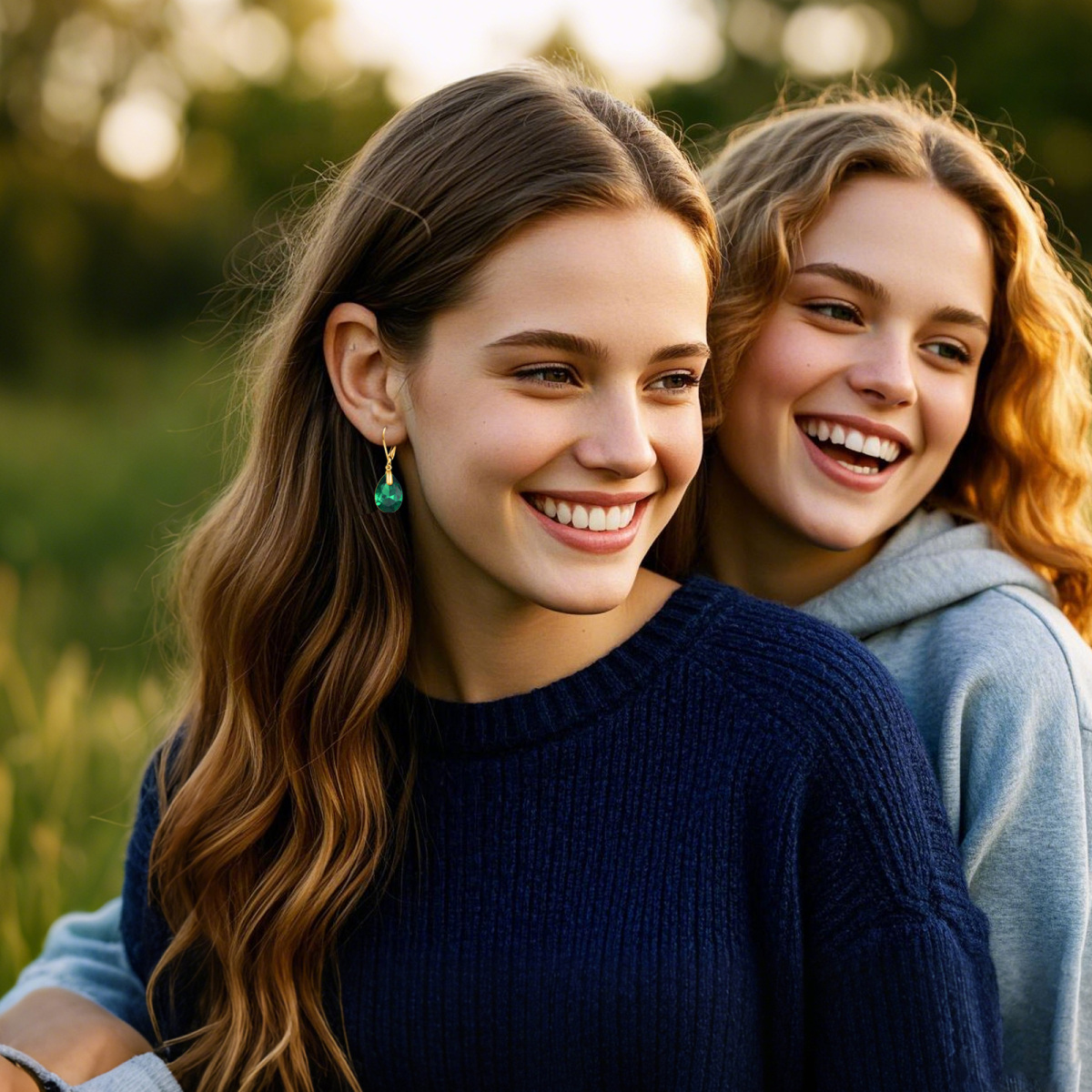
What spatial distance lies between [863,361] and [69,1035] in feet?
5.92

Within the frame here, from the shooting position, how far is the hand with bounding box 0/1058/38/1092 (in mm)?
2139

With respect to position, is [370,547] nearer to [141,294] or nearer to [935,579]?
[935,579]

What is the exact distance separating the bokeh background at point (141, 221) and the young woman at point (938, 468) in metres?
0.39

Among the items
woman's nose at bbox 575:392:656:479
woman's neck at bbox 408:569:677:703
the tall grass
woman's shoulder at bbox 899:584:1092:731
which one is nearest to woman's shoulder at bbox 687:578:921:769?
woman's neck at bbox 408:569:677:703

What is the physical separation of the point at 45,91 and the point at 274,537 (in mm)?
23696

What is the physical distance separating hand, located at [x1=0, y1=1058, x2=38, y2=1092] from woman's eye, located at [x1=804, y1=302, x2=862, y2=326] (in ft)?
5.98

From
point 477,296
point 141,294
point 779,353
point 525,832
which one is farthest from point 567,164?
point 141,294

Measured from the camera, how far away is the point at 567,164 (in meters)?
2.08

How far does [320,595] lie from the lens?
2.52 m

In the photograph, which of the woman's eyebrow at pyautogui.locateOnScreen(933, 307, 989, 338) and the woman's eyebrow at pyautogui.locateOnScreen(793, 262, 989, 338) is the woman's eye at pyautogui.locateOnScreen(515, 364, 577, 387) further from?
the woman's eyebrow at pyautogui.locateOnScreen(933, 307, 989, 338)

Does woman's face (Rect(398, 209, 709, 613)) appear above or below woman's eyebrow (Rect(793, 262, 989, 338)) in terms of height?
below

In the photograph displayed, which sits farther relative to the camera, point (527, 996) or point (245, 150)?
point (245, 150)

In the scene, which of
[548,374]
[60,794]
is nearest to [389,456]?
[548,374]

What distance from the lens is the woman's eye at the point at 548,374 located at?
6.81ft
